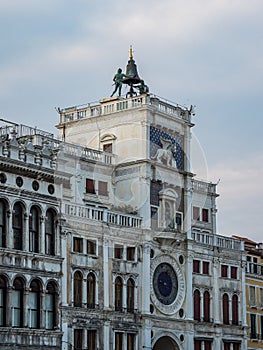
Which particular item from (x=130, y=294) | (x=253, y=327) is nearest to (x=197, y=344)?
(x=130, y=294)

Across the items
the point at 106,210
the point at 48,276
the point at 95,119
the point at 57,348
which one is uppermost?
the point at 95,119

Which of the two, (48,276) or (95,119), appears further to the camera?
(95,119)

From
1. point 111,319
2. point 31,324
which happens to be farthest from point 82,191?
point 31,324

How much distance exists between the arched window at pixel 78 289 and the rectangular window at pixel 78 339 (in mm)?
1464

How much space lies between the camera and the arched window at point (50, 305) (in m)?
50.1

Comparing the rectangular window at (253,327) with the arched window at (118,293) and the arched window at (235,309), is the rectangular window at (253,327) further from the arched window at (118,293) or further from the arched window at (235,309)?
the arched window at (118,293)

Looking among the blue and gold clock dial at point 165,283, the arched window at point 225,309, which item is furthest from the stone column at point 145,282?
the arched window at point 225,309

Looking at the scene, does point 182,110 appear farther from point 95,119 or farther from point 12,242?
point 12,242

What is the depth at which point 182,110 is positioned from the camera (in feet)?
212

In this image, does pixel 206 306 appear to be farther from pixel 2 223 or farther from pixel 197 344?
pixel 2 223

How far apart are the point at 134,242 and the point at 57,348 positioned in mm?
10062

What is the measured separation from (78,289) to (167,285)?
9.04m

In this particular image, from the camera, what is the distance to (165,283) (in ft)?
198

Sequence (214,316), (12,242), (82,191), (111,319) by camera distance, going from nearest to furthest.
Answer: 1. (12,242)
2. (111,319)
3. (82,191)
4. (214,316)
